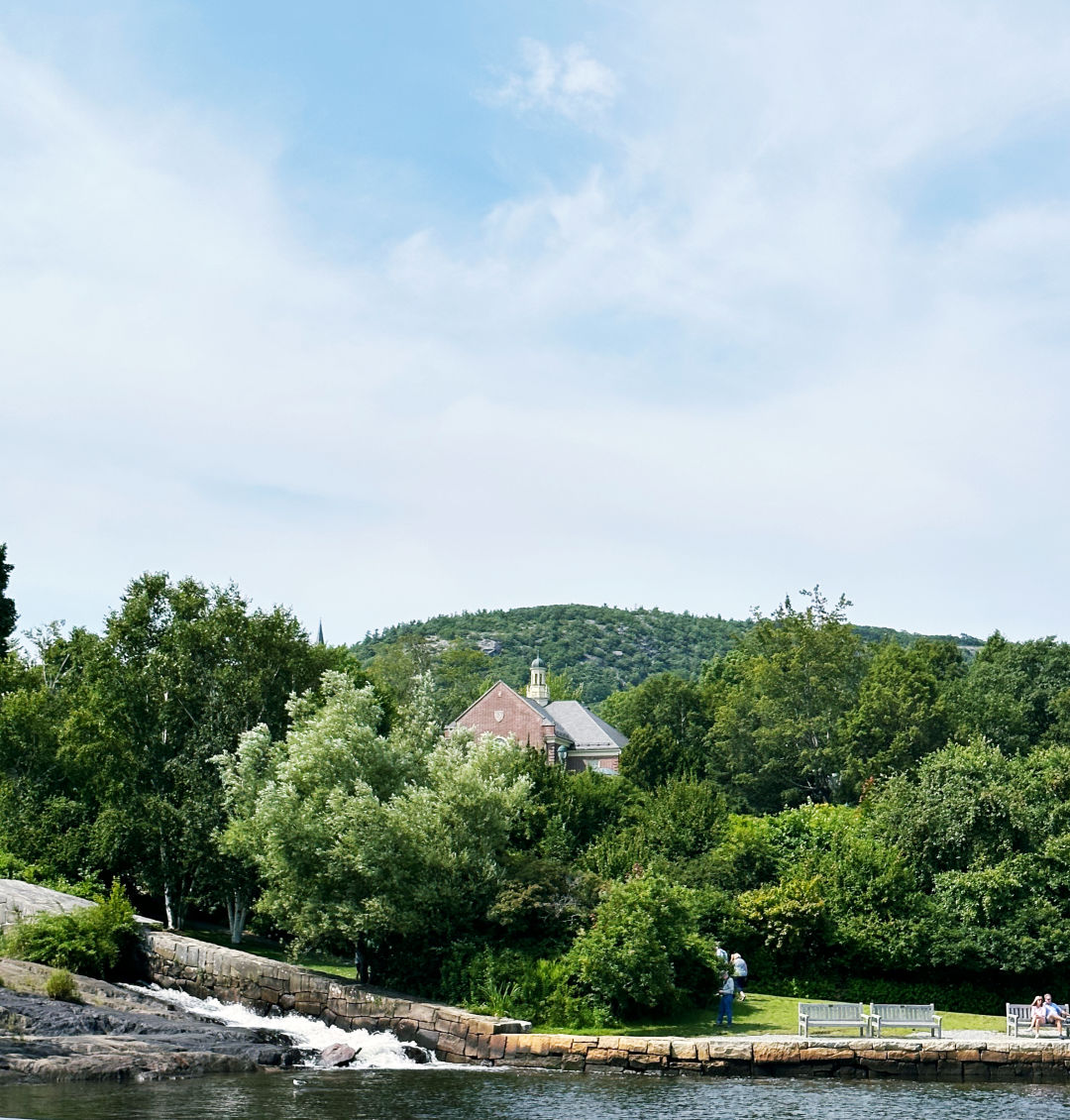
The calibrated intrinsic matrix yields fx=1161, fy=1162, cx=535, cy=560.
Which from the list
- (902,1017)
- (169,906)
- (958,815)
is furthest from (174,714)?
(958,815)

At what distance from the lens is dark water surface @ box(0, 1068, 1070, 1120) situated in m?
19.3

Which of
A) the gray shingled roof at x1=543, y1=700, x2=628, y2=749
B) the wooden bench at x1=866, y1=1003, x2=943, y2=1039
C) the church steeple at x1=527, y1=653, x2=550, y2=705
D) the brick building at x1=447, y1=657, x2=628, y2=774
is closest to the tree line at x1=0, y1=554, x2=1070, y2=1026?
the wooden bench at x1=866, y1=1003, x2=943, y2=1039

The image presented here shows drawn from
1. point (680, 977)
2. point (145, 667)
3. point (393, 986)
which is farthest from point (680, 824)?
point (145, 667)

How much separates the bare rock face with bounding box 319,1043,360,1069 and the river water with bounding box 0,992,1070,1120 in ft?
0.95

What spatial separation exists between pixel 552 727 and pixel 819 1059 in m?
56.4

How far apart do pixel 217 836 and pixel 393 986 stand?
7220 millimetres

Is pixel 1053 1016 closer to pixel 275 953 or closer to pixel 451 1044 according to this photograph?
pixel 451 1044

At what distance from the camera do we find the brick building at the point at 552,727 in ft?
264

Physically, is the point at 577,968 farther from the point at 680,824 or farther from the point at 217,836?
the point at 217,836

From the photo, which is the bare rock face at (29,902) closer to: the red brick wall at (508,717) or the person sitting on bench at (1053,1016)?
the person sitting on bench at (1053,1016)

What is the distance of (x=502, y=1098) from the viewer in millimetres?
20719

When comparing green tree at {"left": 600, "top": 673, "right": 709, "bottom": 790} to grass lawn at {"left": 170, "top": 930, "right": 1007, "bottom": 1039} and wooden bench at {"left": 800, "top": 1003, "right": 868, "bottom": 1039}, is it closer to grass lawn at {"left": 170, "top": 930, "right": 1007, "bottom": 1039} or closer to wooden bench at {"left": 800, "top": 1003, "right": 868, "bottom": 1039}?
grass lawn at {"left": 170, "top": 930, "right": 1007, "bottom": 1039}

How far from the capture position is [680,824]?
3606 cm

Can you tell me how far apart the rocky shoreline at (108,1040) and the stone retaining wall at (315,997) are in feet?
6.15
